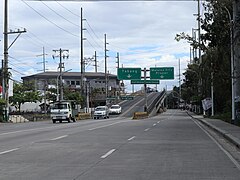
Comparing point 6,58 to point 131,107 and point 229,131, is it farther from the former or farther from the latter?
point 131,107

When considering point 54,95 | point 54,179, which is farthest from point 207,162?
point 54,95

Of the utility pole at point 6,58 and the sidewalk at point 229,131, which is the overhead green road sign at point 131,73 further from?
the sidewalk at point 229,131

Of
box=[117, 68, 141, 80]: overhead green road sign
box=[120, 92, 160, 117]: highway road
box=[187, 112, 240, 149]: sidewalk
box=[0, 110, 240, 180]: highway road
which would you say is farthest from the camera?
box=[120, 92, 160, 117]: highway road

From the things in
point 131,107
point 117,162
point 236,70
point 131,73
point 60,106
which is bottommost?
point 117,162

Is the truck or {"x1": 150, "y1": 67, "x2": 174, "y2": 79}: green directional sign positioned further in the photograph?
{"x1": 150, "y1": 67, "x2": 174, "y2": 79}: green directional sign

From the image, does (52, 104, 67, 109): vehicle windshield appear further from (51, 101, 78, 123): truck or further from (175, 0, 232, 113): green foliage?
(175, 0, 232, 113): green foliage

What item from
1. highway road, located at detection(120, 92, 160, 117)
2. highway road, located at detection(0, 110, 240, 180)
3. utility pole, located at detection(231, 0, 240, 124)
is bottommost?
highway road, located at detection(0, 110, 240, 180)

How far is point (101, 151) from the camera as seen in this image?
1647cm

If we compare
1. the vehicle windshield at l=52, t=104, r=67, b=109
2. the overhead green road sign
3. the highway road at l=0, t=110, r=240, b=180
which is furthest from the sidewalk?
the overhead green road sign

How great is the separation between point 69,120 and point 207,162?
3668 cm

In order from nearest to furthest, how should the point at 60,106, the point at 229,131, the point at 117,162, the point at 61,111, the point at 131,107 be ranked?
the point at 117,162
the point at 229,131
the point at 61,111
the point at 60,106
the point at 131,107

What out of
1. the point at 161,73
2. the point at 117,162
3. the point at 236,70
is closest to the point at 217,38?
the point at 236,70

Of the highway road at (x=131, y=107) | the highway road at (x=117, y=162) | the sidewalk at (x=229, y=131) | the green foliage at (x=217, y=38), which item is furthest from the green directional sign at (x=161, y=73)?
the highway road at (x=117, y=162)

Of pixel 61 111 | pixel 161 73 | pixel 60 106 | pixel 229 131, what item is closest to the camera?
pixel 229 131
